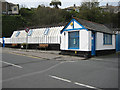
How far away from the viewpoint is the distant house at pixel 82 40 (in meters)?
13.1

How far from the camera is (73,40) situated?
566 inches

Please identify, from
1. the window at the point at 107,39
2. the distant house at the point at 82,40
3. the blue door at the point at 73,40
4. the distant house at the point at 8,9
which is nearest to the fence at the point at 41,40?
the distant house at the point at 82,40

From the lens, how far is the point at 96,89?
472 cm

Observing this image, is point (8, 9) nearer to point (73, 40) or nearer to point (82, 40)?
point (73, 40)

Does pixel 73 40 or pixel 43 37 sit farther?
pixel 43 37

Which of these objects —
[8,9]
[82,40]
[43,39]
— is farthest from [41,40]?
[8,9]

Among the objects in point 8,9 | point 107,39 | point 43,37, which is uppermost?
point 8,9

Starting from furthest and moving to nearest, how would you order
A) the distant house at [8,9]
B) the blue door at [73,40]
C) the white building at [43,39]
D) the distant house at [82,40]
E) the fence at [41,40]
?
the distant house at [8,9] < the white building at [43,39] < the fence at [41,40] < the blue door at [73,40] < the distant house at [82,40]

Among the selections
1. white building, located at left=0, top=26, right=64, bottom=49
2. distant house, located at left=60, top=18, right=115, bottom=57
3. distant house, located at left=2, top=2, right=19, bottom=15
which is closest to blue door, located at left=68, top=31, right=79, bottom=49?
distant house, located at left=60, top=18, right=115, bottom=57

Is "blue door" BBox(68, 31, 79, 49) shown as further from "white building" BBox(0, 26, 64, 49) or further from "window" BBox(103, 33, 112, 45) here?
"white building" BBox(0, 26, 64, 49)

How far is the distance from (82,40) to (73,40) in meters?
1.28

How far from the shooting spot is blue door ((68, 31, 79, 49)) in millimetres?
14061

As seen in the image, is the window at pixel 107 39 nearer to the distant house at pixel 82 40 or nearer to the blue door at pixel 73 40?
the distant house at pixel 82 40

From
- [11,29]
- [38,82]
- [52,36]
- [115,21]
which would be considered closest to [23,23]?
[11,29]
